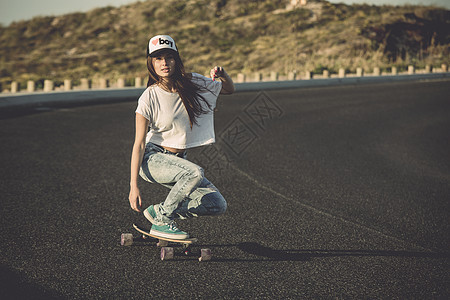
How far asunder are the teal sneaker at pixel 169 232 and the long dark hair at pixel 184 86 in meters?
0.89

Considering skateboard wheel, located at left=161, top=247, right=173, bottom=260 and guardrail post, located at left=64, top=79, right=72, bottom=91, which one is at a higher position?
→ guardrail post, located at left=64, top=79, right=72, bottom=91

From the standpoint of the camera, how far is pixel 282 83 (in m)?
20.4

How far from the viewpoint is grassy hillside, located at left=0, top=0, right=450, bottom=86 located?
3928 centimetres

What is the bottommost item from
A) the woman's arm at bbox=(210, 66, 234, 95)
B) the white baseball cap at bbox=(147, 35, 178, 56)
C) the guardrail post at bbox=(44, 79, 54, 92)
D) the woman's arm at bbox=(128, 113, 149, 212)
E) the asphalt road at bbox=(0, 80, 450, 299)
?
the asphalt road at bbox=(0, 80, 450, 299)

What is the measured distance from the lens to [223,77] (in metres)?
4.31

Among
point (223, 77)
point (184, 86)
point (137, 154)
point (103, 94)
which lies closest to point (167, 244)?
point (137, 154)

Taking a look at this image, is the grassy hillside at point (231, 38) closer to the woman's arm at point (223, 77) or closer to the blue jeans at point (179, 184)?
the woman's arm at point (223, 77)

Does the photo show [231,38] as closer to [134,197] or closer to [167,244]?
[167,244]

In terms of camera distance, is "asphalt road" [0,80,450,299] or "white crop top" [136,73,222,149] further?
"white crop top" [136,73,222,149]

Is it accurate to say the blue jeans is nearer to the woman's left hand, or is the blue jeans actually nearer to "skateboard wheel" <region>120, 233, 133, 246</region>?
"skateboard wheel" <region>120, 233, 133, 246</region>

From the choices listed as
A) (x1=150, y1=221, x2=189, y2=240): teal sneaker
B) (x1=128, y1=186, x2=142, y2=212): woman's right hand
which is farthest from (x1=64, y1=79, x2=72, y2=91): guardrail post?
(x1=128, y1=186, x2=142, y2=212): woman's right hand

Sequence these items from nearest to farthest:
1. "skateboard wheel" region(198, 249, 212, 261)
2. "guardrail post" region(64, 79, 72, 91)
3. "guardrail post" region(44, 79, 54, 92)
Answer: "skateboard wheel" region(198, 249, 212, 261), "guardrail post" region(44, 79, 54, 92), "guardrail post" region(64, 79, 72, 91)

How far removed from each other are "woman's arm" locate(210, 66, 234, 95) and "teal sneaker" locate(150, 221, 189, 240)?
4.10ft

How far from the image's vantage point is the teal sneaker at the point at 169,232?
4.23m
